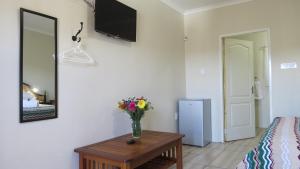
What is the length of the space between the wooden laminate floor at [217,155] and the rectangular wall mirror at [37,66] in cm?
203

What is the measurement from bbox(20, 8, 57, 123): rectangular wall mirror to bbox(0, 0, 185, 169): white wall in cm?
5

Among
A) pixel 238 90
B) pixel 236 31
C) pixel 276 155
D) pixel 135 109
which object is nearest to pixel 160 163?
pixel 135 109

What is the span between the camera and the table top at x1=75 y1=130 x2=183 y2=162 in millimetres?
1863

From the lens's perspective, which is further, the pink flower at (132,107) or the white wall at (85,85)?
the pink flower at (132,107)

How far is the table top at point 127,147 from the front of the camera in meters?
1.86

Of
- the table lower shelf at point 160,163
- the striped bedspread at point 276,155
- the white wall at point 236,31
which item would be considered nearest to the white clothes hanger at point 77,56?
the table lower shelf at point 160,163

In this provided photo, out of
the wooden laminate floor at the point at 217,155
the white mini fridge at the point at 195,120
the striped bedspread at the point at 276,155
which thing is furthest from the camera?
the white mini fridge at the point at 195,120

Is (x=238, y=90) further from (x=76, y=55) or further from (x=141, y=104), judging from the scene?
(x=76, y=55)

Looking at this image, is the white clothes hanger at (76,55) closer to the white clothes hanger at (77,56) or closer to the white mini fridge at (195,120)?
the white clothes hanger at (77,56)

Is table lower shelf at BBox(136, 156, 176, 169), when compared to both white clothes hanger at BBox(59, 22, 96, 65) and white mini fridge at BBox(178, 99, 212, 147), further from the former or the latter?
white mini fridge at BBox(178, 99, 212, 147)

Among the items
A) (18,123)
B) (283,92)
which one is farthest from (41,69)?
(283,92)

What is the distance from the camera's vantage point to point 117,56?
277 cm

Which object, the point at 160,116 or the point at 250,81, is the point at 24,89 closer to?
the point at 160,116

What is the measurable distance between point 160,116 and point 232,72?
1849 millimetres
